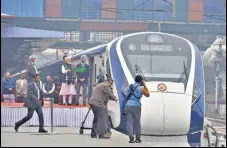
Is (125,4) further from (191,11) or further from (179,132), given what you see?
(179,132)

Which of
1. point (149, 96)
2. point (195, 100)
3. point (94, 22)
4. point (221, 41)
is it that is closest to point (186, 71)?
point (195, 100)

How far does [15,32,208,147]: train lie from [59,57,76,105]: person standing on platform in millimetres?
1054

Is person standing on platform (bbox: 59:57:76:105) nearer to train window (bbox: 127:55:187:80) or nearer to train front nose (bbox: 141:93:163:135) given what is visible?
train window (bbox: 127:55:187:80)

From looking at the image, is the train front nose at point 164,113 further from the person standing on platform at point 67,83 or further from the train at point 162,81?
the person standing on platform at point 67,83

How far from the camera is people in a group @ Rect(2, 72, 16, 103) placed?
20.0 meters

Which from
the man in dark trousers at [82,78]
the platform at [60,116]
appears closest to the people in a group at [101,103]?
Result: the platform at [60,116]

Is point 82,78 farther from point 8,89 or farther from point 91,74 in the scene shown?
point 8,89

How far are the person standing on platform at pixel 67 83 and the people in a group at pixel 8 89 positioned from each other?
2.38 meters

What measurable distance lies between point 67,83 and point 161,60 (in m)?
3.37

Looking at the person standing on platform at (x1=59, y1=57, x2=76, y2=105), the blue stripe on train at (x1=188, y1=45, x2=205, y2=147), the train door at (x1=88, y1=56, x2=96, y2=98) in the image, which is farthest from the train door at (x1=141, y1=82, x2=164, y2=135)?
the train door at (x1=88, y1=56, x2=96, y2=98)

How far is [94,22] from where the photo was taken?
4797 centimetres

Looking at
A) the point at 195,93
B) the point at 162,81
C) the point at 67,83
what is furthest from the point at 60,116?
the point at 195,93

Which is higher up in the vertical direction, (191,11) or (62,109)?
(191,11)

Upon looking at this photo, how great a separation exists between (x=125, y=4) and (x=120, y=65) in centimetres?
3329
